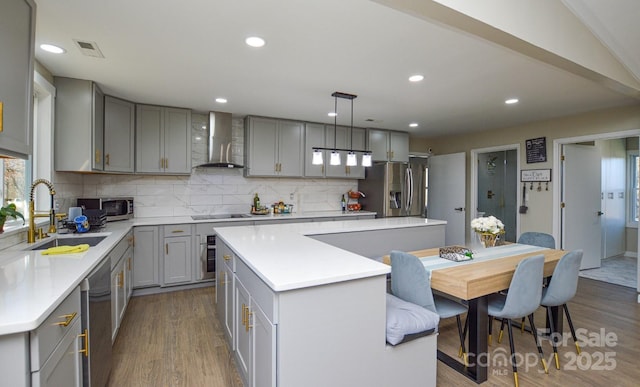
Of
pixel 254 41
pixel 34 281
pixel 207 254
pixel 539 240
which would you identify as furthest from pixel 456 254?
pixel 207 254

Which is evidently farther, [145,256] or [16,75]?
[145,256]

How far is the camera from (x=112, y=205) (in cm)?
359

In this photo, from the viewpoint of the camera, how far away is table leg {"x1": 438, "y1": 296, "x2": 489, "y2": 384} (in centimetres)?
206

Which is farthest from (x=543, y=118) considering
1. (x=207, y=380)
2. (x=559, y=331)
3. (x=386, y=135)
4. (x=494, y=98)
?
(x=207, y=380)

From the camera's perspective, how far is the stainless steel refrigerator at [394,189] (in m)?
5.12

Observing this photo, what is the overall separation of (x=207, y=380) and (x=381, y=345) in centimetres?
129

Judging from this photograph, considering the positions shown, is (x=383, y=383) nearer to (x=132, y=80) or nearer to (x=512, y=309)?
(x=512, y=309)

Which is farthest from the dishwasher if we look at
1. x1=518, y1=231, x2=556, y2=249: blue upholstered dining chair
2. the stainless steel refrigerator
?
the stainless steel refrigerator

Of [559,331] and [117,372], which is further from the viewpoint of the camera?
[559,331]

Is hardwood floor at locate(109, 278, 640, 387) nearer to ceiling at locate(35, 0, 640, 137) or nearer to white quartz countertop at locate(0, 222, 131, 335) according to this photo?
white quartz countertop at locate(0, 222, 131, 335)

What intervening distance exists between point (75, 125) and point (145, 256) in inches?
61.6

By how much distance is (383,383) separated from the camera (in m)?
1.61

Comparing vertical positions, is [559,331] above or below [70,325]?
below

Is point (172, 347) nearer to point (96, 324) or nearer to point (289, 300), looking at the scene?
point (96, 324)
